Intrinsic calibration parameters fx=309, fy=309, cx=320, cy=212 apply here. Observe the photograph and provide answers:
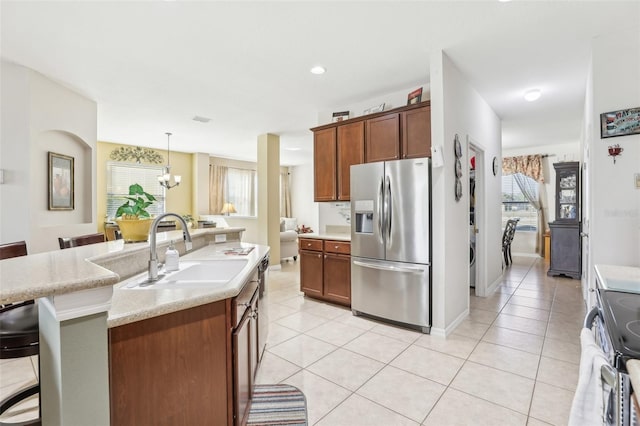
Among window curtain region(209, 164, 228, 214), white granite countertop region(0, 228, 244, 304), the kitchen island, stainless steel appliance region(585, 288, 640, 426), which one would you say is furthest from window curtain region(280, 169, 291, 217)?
stainless steel appliance region(585, 288, 640, 426)

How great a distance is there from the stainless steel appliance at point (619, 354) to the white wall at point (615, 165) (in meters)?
1.50

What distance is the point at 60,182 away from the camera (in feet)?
12.4

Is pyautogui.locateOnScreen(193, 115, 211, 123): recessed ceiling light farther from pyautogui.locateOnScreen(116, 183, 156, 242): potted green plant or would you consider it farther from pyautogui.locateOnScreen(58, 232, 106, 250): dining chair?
pyautogui.locateOnScreen(116, 183, 156, 242): potted green plant

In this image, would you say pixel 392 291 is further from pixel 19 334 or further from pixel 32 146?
pixel 32 146

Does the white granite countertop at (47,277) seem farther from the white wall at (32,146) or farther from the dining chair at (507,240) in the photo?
the dining chair at (507,240)

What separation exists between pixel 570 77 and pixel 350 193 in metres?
2.79

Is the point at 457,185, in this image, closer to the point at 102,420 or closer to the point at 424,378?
the point at 424,378

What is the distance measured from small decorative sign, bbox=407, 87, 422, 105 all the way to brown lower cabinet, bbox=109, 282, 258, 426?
9.35 ft

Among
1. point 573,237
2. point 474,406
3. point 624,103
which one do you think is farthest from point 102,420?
point 573,237

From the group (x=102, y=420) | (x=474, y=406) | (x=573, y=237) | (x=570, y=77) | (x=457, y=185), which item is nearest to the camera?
(x=102, y=420)

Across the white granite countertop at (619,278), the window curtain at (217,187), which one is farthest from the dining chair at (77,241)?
the window curtain at (217,187)

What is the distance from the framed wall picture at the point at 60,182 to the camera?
3.61m

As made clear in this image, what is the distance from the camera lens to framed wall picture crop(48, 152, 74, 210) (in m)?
3.61

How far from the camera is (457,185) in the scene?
128 inches
